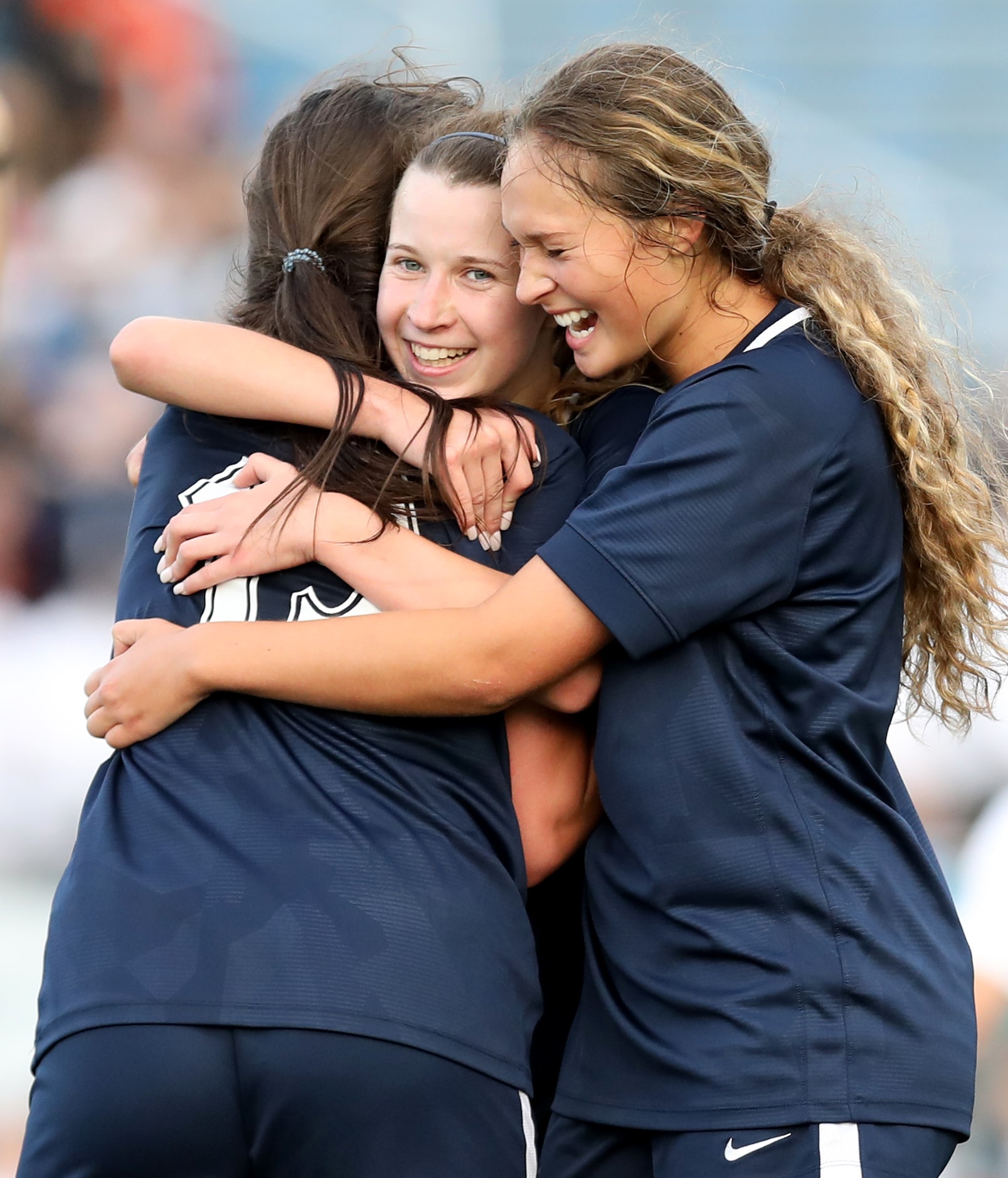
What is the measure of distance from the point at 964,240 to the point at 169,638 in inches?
203

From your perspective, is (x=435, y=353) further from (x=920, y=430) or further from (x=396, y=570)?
(x=920, y=430)

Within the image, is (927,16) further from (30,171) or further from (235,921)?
(235,921)

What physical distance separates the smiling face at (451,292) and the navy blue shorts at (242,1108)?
2.77 ft

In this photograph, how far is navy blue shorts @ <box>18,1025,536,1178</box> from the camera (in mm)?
1236

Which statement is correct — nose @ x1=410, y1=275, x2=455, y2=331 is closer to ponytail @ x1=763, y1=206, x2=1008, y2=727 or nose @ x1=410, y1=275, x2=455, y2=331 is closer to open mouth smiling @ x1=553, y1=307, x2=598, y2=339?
open mouth smiling @ x1=553, y1=307, x2=598, y2=339

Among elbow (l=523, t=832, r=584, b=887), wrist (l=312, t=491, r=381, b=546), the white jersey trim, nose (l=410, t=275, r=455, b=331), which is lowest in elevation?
elbow (l=523, t=832, r=584, b=887)

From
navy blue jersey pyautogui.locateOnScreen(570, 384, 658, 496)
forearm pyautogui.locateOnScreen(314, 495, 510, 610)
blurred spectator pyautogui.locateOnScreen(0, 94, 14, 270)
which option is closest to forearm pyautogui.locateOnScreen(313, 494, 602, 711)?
forearm pyautogui.locateOnScreen(314, 495, 510, 610)

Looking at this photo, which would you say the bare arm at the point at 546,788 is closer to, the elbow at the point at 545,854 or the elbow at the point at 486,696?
the elbow at the point at 545,854

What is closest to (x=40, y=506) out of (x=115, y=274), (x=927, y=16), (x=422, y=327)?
(x=115, y=274)

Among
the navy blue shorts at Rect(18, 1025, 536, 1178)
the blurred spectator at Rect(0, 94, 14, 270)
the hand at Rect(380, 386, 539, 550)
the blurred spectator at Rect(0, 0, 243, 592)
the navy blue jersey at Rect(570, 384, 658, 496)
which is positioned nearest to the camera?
the navy blue shorts at Rect(18, 1025, 536, 1178)

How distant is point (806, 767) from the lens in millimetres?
1456

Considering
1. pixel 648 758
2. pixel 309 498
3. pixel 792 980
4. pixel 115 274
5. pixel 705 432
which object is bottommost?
pixel 115 274

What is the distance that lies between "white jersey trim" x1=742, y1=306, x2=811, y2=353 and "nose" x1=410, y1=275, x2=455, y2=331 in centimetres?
39

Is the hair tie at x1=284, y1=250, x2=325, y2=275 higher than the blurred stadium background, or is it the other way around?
the hair tie at x1=284, y1=250, x2=325, y2=275
